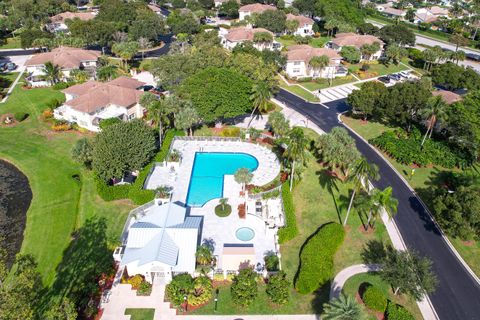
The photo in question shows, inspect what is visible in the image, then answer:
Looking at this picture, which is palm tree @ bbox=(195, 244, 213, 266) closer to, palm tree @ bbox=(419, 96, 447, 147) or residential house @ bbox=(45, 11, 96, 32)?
palm tree @ bbox=(419, 96, 447, 147)

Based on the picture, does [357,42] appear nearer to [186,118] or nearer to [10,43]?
[186,118]

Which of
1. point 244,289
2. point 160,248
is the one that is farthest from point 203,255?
point 244,289

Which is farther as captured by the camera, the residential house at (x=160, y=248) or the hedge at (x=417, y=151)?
the hedge at (x=417, y=151)

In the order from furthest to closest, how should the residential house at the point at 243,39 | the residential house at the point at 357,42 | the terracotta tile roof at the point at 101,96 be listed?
the residential house at the point at 357,42 < the residential house at the point at 243,39 < the terracotta tile roof at the point at 101,96

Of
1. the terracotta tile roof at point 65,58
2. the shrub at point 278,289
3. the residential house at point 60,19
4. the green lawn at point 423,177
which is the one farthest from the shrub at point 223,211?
the residential house at point 60,19

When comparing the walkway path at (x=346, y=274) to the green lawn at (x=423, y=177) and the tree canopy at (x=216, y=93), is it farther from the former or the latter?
the tree canopy at (x=216, y=93)

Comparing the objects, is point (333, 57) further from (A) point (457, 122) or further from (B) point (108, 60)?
(B) point (108, 60)
